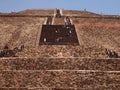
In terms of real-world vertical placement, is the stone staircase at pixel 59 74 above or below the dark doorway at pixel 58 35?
below

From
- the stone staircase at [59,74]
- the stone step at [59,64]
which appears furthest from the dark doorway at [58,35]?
the stone staircase at [59,74]

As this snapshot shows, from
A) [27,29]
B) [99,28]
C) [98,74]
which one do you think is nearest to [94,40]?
[99,28]

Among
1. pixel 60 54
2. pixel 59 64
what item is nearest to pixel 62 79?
pixel 59 64

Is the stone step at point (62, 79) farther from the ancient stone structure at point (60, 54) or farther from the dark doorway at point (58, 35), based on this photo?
the dark doorway at point (58, 35)

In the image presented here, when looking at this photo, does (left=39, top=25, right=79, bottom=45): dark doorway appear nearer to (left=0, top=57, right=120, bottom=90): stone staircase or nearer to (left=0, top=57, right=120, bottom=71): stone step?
(left=0, top=57, right=120, bottom=71): stone step

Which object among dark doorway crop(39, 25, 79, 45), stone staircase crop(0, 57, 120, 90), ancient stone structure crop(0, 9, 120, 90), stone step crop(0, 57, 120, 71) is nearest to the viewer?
stone staircase crop(0, 57, 120, 90)

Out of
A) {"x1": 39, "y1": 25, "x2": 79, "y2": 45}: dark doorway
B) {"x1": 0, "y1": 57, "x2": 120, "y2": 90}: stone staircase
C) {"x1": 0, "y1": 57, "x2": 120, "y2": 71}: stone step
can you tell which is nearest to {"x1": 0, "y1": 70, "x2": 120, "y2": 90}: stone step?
{"x1": 0, "y1": 57, "x2": 120, "y2": 90}: stone staircase

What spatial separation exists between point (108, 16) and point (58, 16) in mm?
5046

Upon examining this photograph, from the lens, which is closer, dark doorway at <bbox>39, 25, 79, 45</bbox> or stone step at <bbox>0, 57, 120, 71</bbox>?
stone step at <bbox>0, 57, 120, 71</bbox>

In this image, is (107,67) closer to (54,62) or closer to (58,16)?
(54,62)

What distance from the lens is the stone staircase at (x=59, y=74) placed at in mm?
14133

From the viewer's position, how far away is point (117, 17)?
35.5 metres

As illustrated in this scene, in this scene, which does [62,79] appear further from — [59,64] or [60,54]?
[60,54]

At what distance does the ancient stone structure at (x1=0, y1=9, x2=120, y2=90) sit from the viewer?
47.8 feet
